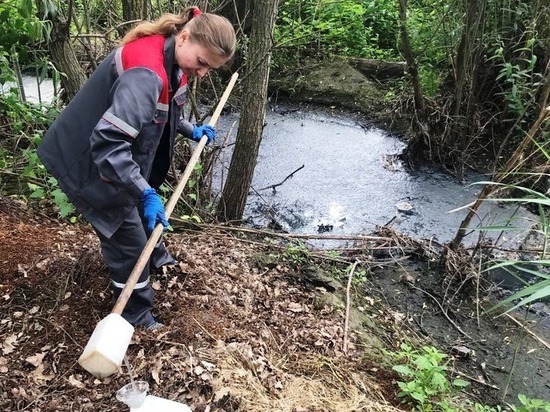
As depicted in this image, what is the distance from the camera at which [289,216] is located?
5594 millimetres

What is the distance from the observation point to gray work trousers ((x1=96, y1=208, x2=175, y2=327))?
8.38ft

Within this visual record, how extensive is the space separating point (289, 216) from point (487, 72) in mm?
3420

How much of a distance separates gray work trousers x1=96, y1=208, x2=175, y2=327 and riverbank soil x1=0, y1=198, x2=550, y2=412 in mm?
134

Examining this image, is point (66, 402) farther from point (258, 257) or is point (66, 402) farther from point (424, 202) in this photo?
point (424, 202)

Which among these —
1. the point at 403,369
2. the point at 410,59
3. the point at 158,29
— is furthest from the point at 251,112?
the point at 410,59

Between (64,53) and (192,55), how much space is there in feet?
7.35

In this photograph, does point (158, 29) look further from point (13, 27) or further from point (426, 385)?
point (13, 27)

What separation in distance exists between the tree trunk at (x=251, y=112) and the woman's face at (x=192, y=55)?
174 centimetres

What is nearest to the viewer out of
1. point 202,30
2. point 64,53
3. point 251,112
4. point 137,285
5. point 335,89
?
point 202,30

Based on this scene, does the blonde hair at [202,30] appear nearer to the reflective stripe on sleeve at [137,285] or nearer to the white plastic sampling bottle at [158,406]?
the reflective stripe on sleeve at [137,285]

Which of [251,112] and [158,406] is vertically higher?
[251,112]

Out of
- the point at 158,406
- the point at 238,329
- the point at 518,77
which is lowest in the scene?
the point at 238,329

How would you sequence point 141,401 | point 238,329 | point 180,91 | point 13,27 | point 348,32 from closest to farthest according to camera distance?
1. point 141,401
2. point 180,91
3. point 238,329
4. point 13,27
5. point 348,32

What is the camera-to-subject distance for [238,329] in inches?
117
